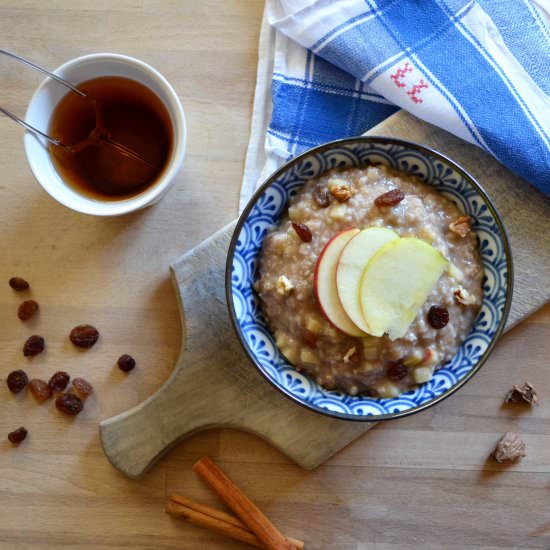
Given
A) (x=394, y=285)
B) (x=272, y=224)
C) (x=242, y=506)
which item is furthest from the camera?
(x=242, y=506)

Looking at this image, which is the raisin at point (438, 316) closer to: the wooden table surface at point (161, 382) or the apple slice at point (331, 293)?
the apple slice at point (331, 293)

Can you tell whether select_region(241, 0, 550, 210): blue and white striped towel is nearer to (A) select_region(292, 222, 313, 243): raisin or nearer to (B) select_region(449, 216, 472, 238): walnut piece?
(B) select_region(449, 216, 472, 238): walnut piece

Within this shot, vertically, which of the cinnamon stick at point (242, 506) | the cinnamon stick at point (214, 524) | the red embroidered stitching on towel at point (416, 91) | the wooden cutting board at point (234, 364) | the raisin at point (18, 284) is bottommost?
the cinnamon stick at point (214, 524)

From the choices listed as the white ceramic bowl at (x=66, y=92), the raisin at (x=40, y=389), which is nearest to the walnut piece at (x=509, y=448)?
the white ceramic bowl at (x=66, y=92)

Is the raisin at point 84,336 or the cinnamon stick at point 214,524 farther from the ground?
the raisin at point 84,336

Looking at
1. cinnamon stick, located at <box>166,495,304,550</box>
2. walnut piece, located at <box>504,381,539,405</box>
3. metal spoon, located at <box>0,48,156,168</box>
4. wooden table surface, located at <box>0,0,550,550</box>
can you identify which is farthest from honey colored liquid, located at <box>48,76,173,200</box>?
walnut piece, located at <box>504,381,539,405</box>

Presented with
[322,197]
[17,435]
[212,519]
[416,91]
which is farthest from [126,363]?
[416,91]

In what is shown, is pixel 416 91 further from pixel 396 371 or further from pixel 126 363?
pixel 126 363
